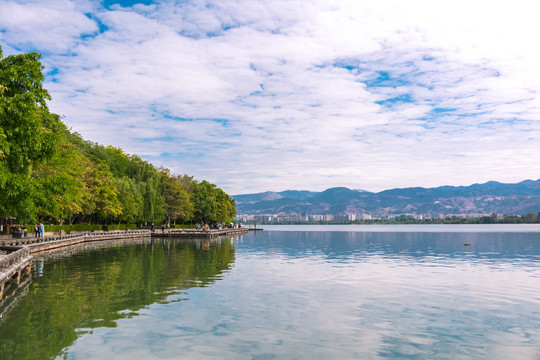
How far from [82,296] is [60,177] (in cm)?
1550

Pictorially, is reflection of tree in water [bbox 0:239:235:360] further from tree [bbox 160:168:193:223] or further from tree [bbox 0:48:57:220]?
tree [bbox 160:168:193:223]

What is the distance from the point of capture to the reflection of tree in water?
12641mm

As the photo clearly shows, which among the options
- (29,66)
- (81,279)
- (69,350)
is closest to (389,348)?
(69,350)

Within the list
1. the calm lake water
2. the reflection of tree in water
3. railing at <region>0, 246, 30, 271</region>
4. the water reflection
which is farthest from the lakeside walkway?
the water reflection

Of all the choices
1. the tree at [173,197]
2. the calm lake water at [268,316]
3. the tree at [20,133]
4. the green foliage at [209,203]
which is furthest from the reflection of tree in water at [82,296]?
the green foliage at [209,203]

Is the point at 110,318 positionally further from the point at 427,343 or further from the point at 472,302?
the point at 472,302

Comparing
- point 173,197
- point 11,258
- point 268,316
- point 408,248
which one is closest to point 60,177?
point 11,258

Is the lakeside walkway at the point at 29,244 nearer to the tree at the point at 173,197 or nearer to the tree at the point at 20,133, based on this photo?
the tree at the point at 20,133

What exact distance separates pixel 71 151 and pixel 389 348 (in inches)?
2082

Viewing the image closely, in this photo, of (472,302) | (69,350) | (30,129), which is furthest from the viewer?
(30,129)

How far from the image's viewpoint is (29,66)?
28703 mm

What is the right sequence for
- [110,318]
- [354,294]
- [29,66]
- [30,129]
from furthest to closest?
[29,66]
[30,129]
[354,294]
[110,318]

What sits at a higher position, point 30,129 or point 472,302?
point 30,129

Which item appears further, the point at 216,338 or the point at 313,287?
the point at 313,287
